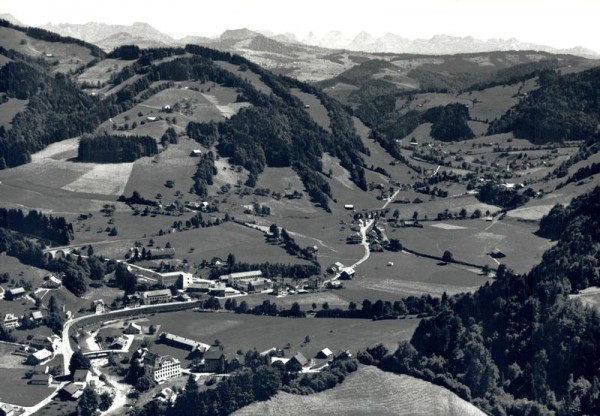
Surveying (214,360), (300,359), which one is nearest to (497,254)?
(300,359)

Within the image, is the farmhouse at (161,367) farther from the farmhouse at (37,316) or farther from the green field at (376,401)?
the farmhouse at (37,316)

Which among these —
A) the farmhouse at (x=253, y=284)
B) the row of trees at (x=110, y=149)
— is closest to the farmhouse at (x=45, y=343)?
the farmhouse at (x=253, y=284)

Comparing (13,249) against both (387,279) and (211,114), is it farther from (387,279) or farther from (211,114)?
(211,114)

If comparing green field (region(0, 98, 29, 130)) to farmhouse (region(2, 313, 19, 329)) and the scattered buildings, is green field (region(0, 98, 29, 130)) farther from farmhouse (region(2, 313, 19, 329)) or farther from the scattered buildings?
the scattered buildings

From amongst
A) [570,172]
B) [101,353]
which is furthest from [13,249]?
[570,172]

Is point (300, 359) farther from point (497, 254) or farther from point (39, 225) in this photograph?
point (39, 225)

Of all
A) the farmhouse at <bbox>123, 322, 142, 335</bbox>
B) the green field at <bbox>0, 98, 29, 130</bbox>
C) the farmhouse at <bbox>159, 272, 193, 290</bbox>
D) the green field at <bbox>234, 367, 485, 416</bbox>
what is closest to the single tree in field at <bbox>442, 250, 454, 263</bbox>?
the farmhouse at <bbox>159, 272, 193, 290</bbox>
